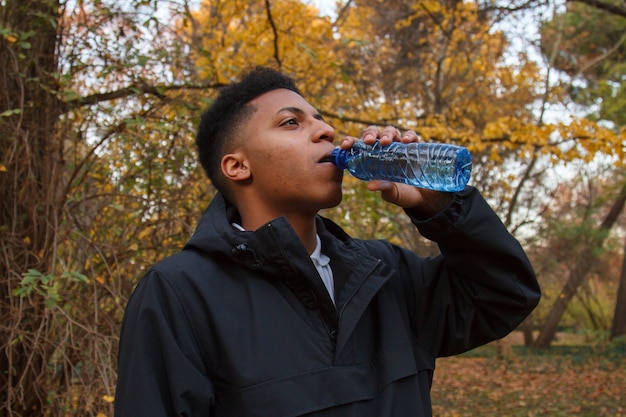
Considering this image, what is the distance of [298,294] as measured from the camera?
5.31 feet

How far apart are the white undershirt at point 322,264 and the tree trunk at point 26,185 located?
1903mm

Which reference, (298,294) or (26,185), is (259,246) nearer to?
(298,294)

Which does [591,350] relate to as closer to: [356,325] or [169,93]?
[169,93]

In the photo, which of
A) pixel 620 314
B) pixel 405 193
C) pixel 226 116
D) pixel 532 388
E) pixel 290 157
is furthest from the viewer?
pixel 620 314

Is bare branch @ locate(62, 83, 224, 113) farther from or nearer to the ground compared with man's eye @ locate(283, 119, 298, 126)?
farther from the ground

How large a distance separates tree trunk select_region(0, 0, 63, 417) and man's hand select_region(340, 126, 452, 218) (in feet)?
7.26

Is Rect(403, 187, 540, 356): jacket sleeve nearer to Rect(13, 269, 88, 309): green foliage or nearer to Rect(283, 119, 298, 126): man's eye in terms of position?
Rect(283, 119, 298, 126): man's eye

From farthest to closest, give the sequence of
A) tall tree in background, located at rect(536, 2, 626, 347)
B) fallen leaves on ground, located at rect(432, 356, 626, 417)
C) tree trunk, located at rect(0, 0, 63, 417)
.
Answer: tall tree in background, located at rect(536, 2, 626, 347) → fallen leaves on ground, located at rect(432, 356, 626, 417) → tree trunk, located at rect(0, 0, 63, 417)

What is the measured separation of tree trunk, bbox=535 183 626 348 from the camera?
13836 millimetres

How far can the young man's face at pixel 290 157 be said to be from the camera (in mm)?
1785

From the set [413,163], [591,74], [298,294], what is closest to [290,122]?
[413,163]

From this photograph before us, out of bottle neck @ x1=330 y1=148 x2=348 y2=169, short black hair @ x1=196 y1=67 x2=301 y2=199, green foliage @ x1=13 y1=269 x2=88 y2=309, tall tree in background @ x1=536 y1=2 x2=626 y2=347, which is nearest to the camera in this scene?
bottle neck @ x1=330 y1=148 x2=348 y2=169

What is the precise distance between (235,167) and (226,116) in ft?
0.76

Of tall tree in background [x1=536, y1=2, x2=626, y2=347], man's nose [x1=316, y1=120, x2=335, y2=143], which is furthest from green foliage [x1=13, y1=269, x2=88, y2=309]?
tall tree in background [x1=536, y1=2, x2=626, y2=347]
